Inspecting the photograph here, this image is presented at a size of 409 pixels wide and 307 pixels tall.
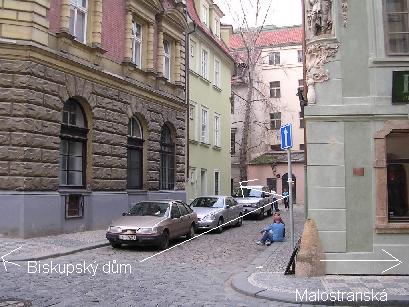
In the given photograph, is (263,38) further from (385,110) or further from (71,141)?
(385,110)

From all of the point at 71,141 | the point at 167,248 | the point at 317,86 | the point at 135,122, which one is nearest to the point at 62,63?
the point at 71,141

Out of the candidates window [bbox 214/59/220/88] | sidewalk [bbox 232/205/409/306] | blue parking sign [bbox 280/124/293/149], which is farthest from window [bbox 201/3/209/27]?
sidewalk [bbox 232/205/409/306]

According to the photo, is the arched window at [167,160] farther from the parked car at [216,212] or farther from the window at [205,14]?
the window at [205,14]

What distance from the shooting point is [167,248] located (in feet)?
49.7

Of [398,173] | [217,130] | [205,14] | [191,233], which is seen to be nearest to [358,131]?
[398,173]

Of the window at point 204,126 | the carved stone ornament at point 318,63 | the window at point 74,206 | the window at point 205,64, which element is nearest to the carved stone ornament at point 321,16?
the carved stone ornament at point 318,63

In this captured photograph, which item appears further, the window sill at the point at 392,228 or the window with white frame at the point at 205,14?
the window with white frame at the point at 205,14

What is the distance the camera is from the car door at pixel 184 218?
16.7 metres

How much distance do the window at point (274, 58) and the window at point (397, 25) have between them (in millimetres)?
42129

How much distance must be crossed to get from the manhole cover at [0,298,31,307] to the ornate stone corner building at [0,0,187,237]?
786 cm

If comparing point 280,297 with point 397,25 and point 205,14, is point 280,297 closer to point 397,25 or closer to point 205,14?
point 397,25

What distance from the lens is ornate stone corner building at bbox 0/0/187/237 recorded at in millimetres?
15641

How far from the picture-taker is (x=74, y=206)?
18.0m

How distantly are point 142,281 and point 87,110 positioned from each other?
10.5m
